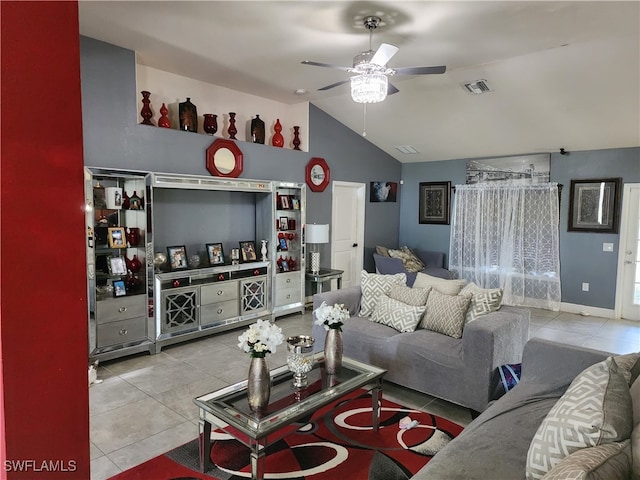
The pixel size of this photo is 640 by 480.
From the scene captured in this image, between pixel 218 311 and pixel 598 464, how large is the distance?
399cm

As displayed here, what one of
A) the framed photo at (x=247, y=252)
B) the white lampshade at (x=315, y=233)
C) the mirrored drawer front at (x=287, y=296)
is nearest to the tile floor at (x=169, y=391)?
the mirrored drawer front at (x=287, y=296)

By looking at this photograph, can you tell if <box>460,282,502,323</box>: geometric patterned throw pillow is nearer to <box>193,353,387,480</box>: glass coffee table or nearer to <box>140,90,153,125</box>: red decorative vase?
<box>193,353,387,480</box>: glass coffee table

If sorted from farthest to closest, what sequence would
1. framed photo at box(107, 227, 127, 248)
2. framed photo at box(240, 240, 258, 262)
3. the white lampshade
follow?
the white lampshade → framed photo at box(240, 240, 258, 262) → framed photo at box(107, 227, 127, 248)

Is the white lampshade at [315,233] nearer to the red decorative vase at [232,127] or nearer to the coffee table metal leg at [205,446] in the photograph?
the red decorative vase at [232,127]

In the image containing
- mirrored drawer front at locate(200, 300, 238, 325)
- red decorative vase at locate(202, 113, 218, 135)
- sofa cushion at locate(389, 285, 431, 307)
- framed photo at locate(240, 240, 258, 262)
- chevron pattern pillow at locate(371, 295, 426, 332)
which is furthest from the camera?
framed photo at locate(240, 240, 258, 262)

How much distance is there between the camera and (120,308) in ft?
12.6

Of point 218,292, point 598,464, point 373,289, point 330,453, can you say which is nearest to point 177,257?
point 218,292

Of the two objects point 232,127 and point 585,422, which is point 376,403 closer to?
point 585,422

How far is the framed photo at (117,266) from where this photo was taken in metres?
3.87

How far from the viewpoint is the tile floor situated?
254cm

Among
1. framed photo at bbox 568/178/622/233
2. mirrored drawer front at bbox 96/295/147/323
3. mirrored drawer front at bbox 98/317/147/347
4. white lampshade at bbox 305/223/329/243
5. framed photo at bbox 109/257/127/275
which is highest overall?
framed photo at bbox 568/178/622/233

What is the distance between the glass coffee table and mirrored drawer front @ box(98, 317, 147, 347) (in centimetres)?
199

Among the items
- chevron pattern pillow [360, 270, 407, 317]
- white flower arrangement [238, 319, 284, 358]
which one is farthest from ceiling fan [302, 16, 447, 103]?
white flower arrangement [238, 319, 284, 358]

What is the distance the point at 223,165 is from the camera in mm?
4922
